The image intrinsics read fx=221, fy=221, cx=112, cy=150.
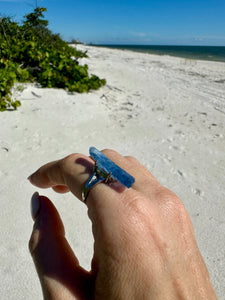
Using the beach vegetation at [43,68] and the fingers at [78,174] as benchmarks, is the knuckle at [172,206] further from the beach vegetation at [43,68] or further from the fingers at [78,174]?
the beach vegetation at [43,68]

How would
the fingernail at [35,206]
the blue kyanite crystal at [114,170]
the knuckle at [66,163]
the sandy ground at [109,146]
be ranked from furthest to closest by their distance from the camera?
the sandy ground at [109,146] → the knuckle at [66,163] → the fingernail at [35,206] → the blue kyanite crystal at [114,170]

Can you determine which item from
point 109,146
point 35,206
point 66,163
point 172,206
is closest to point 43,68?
point 109,146

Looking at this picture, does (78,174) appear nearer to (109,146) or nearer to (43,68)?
(109,146)

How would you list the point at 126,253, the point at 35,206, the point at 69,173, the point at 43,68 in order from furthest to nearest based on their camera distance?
the point at 43,68 → the point at 69,173 → the point at 35,206 → the point at 126,253

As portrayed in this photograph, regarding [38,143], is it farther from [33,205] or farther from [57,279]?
[57,279]

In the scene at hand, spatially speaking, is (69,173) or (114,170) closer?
(114,170)

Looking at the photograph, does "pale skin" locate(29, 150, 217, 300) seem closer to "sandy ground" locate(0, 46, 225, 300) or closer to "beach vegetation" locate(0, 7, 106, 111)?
"sandy ground" locate(0, 46, 225, 300)

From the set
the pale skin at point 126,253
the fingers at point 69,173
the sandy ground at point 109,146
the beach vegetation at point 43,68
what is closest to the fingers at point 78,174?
the fingers at point 69,173
